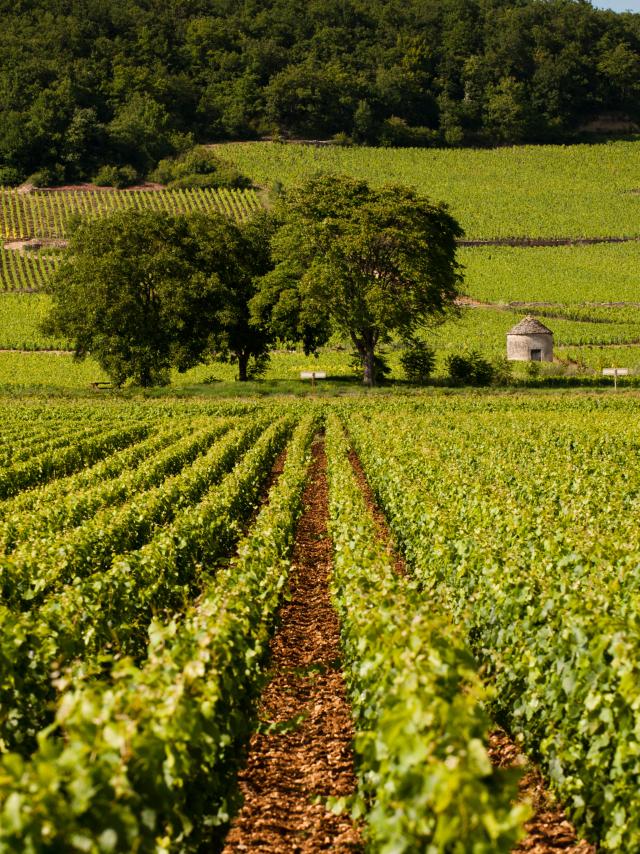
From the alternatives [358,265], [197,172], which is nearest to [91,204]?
[197,172]

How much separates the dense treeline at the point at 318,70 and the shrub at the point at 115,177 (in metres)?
6.72

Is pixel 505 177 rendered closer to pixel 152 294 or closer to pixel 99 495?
pixel 152 294

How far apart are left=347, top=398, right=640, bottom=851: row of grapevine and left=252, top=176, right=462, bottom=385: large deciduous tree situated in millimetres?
26188

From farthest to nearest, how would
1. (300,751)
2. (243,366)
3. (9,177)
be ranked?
(9,177)
(243,366)
(300,751)

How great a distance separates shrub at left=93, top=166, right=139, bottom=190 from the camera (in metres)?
124

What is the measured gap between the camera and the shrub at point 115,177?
123812 millimetres

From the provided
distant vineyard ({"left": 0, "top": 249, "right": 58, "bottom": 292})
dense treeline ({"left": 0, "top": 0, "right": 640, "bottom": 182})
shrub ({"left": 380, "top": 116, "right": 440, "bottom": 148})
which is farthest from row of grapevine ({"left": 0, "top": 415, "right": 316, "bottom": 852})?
shrub ({"left": 380, "top": 116, "right": 440, "bottom": 148})

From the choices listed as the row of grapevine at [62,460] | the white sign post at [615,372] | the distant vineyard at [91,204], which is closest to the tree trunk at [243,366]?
the white sign post at [615,372]

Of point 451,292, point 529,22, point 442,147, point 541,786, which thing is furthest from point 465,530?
point 529,22

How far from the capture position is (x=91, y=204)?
4481 inches

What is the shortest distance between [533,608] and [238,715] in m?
2.85

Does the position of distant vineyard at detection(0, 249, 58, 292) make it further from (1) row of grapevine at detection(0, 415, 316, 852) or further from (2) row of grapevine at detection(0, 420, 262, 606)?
(1) row of grapevine at detection(0, 415, 316, 852)

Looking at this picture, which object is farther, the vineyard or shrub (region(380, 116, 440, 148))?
shrub (region(380, 116, 440, 148))

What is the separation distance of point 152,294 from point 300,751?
44576 millimetres
